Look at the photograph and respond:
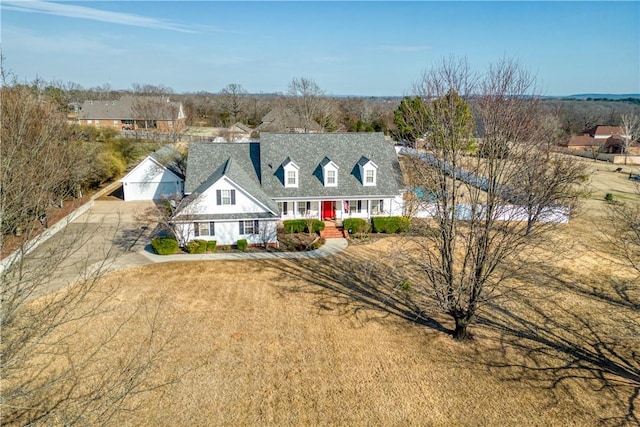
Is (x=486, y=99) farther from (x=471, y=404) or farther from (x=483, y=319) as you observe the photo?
(x=471, y=404)

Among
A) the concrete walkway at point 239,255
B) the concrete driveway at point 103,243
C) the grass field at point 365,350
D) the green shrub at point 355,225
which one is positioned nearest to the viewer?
the grass field at point 365,350

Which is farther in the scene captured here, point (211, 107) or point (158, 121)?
point (211, 107)

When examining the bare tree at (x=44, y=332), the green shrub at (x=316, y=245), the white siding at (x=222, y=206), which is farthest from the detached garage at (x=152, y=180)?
the green shrub at (x=316, y=245)

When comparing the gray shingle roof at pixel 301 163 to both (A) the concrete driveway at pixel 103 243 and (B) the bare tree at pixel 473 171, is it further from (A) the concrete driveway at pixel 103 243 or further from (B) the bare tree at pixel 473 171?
(B) the bare tree at pixel 473 171

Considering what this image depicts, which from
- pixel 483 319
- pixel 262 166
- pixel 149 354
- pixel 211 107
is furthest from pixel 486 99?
pixel 211 107

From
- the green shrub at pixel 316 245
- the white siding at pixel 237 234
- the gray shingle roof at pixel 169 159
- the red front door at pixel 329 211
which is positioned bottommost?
the green shrub at pixel 316 245

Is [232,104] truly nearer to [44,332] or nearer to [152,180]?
[152,180]
